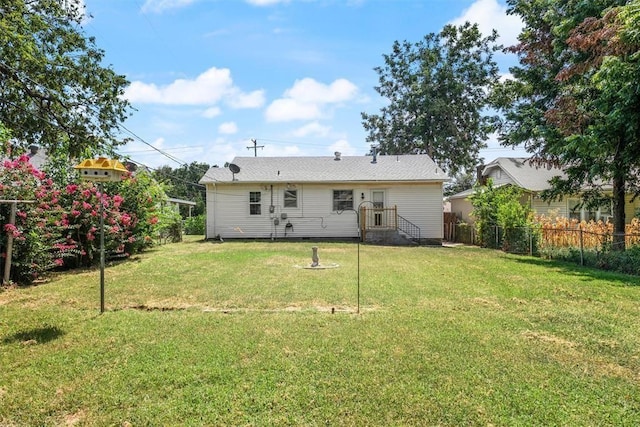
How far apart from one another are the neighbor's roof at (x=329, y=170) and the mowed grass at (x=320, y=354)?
10.7 meters

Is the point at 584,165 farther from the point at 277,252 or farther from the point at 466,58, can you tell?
the point at 466,58

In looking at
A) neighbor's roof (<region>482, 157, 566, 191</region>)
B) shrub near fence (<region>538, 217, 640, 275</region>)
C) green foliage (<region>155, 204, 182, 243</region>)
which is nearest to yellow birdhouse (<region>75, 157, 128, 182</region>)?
green foliage (<region>155, 204, 182, 243</region>)

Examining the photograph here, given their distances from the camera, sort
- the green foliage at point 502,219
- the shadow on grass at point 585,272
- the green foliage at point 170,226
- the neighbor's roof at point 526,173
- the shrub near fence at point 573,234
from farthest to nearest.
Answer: the neighbor's roof at point 526,173 → the green foliage at point 170,226 → the green foliage at point 502,219 → the shrub near fence at point 573,234 → the shadow on grass at point 585,272

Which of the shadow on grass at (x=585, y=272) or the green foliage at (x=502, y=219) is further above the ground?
the green foliage at (x=502, y=219)

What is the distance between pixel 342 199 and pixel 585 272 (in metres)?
10.7

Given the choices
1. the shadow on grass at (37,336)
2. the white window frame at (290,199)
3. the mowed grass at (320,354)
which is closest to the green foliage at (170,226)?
the white window frame at (290,199)

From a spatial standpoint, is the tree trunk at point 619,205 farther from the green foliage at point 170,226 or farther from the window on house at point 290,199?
the green foliage at point 170,226

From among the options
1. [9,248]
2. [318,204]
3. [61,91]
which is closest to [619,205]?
[318,204]

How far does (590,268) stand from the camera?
32.4ft

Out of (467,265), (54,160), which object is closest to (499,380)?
(467,265)

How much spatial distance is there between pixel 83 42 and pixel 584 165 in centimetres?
1479

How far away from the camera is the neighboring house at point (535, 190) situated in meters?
16.9

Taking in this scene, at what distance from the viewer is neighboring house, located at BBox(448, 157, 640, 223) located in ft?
55.3

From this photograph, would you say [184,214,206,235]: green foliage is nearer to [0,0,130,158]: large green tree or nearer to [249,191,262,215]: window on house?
[249,191,262,215]: window on house
